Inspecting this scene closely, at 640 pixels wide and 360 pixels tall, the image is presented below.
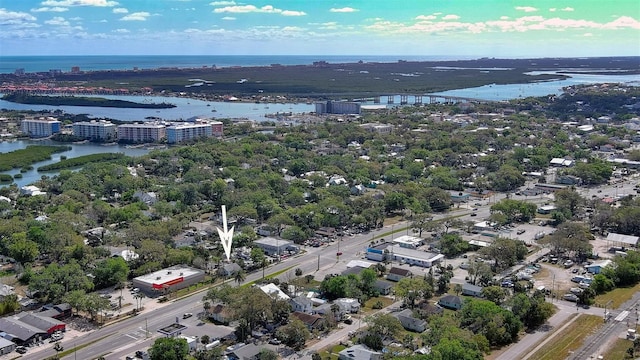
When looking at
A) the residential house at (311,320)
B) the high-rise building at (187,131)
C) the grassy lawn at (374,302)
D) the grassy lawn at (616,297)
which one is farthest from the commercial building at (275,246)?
the high-rise building at (187,131)

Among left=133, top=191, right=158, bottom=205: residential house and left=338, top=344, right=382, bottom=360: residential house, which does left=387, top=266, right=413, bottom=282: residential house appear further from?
left=133, top=191, right=158, bottom=205: residential house

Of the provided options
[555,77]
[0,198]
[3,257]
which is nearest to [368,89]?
[555,77]

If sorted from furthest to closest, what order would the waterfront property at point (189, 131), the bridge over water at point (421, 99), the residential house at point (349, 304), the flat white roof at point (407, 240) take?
the bridge over water at point (421, 99), the waterfront property at point (189, 131), the flat white roof at point (407, 240), the residential house at point (349, 304)

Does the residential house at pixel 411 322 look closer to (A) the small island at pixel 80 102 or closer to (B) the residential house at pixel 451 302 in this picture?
(B) the residential house at pixel 451 302

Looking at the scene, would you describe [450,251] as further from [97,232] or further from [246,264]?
[97,232]

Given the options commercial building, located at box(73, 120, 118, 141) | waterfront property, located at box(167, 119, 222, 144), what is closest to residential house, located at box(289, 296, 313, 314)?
waterfront property, located at box(167, 119, 222, 144)
